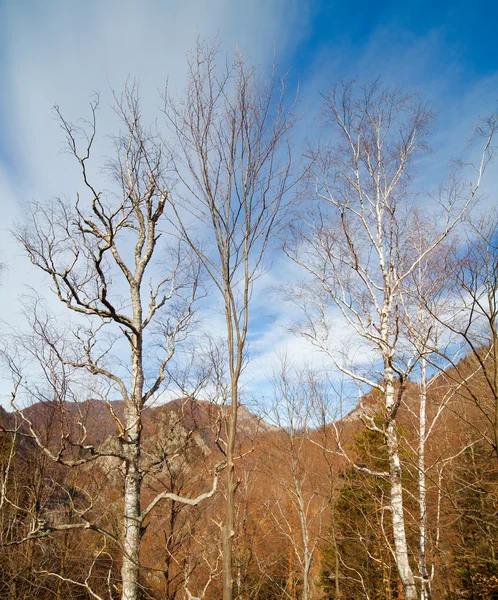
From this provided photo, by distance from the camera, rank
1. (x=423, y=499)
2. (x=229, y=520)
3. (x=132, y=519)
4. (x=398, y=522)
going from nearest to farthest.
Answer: (x=229, y=520)
(x=132, y=519)
(x=398, y=522)
(x=423, y=499)

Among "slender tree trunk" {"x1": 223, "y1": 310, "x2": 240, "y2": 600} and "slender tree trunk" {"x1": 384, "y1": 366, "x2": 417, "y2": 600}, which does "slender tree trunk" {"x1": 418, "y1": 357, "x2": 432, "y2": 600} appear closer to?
"slender tree trunk" {"x1": 384, "y1": 366, "x2": 417, "y2": 600}

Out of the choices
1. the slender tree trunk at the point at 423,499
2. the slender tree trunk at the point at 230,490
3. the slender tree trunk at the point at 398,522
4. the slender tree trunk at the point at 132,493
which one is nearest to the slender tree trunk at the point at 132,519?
the slender tree trunk at the point at 132,493

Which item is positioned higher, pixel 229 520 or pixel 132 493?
pixel 229 520

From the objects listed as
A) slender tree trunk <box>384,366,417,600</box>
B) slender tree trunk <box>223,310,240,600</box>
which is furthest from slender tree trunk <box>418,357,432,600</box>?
slender tree trunk <box>223,310,240,600</box>

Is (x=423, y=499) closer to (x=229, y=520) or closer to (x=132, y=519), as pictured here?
(x=132, y=519)

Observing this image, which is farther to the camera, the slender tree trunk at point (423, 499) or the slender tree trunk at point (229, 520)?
the slender tree trunk at point (423, 499)

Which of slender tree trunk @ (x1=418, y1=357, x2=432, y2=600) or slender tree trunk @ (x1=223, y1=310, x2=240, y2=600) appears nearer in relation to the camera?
slender tree trunk @ (x1=223, y1=310, x2=240, y2=600)

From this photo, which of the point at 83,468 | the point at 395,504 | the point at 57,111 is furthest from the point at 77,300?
the point at 83,468

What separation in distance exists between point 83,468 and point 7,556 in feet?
8.34

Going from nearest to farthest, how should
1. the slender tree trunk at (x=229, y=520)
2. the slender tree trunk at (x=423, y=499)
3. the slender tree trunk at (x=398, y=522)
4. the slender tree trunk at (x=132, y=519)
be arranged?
the slender tree trunk at (x=229, y=520), the slender tree trunk at (x=132, y=519), the slender tree trunk at (x=398, y=522), the slender tree trunk at (x=423, y=499)

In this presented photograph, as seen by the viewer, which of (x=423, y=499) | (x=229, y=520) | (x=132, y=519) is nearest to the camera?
(x=229, y=520)

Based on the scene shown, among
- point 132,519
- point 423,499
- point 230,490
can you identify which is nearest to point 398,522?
point 423,499

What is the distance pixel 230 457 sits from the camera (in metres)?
1.67

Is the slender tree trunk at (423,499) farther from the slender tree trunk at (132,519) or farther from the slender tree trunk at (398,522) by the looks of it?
the slender tree trunk at (132,519)
